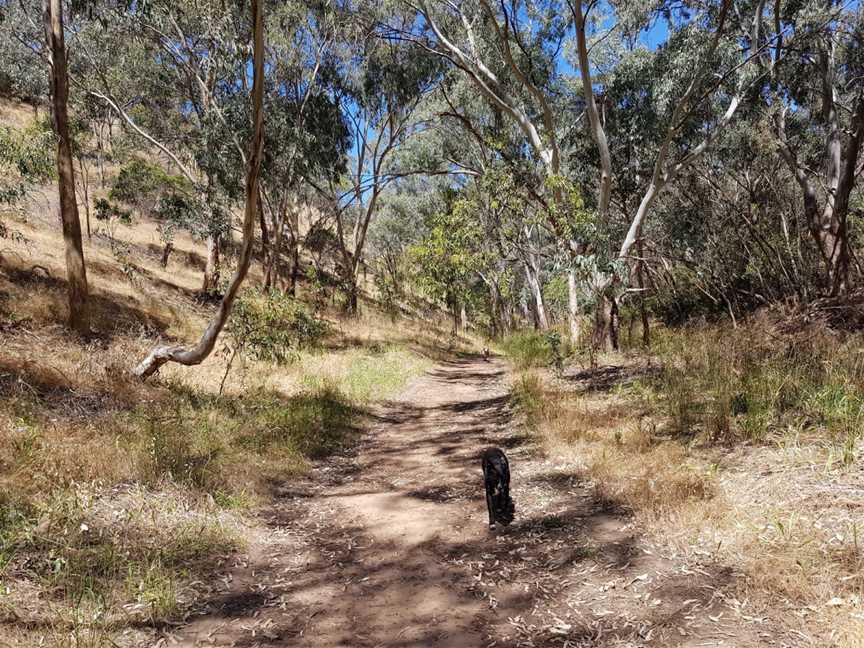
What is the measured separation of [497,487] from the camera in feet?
13.6

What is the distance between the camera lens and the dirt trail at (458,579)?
283 centimetres

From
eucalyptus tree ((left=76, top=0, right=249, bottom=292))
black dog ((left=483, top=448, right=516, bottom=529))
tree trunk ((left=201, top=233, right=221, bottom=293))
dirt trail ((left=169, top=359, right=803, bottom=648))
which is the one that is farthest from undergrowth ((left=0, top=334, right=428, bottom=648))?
tree trunk ((left=201, top=233, right=221, bottom=293))

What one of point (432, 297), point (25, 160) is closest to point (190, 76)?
point (25, 160)

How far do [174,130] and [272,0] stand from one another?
7.67 meters

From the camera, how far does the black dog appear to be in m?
4.11

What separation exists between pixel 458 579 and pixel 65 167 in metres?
8.06

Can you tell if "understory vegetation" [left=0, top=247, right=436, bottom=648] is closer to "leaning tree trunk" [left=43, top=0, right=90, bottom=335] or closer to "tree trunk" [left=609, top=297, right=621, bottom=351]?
"leaning tree trunk" [left=43, top=0, right=90, bottom=335]

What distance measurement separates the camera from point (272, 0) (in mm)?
14211

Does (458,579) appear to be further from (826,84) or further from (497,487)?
(826,84)

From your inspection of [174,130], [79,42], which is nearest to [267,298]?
[79,42]

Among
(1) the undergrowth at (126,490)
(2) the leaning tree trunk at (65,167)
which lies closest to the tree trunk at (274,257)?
(2) the leaning tree trunk at (65,167)

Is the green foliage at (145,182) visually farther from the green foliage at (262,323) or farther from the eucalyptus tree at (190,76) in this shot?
the green foliage at (262,323)

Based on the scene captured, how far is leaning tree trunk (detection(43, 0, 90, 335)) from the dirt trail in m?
5.47

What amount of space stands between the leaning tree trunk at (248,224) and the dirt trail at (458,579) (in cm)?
251
